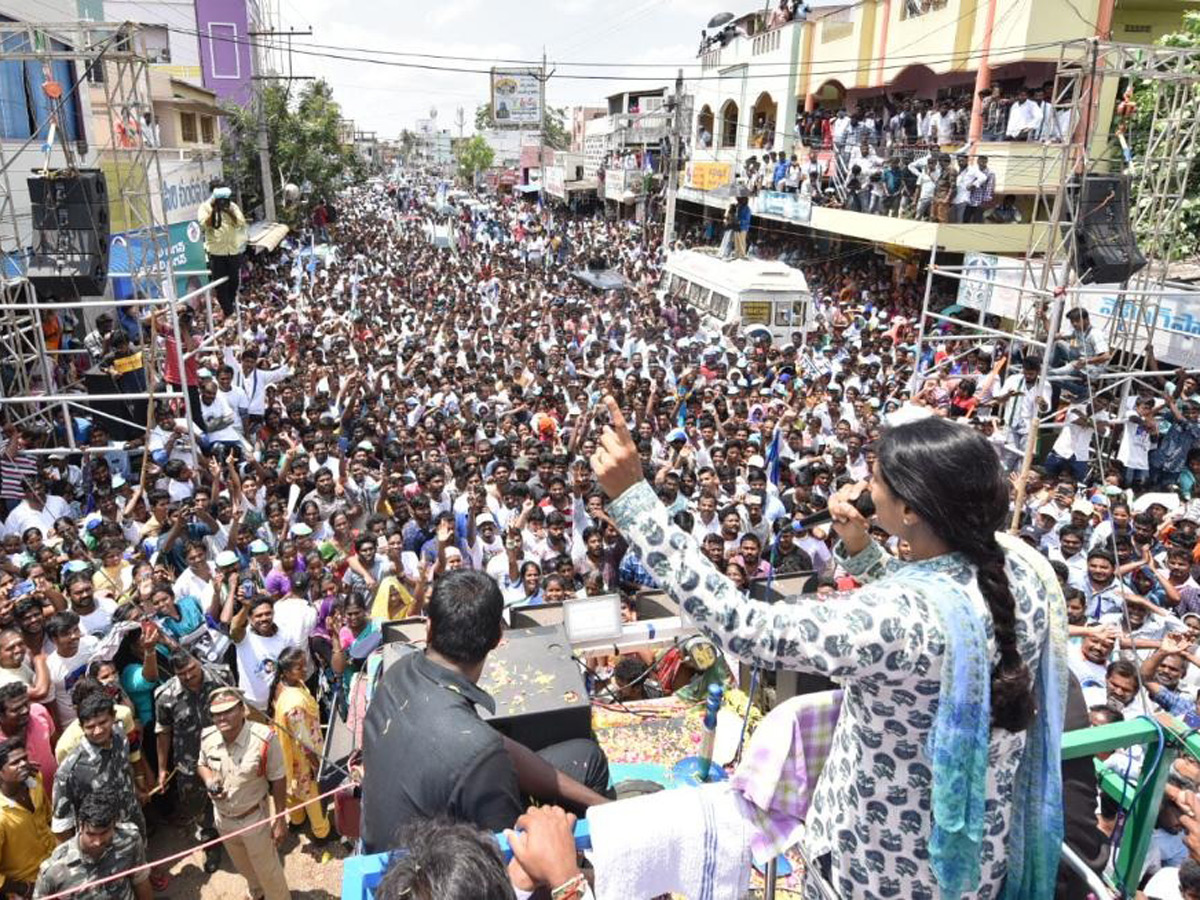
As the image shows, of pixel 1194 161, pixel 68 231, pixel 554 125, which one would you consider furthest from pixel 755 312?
pixel 554 125

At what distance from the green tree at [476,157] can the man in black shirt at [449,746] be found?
76470mm

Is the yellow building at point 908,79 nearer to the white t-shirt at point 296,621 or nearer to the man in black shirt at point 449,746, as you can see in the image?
the white t-shirt at point 296,621

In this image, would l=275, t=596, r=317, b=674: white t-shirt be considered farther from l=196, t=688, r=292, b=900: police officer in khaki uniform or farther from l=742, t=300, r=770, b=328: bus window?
l=742, t=300, r=770, b=328: bus window

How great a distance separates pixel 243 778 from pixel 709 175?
26.6m

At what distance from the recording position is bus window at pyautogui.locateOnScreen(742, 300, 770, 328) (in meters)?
15.1

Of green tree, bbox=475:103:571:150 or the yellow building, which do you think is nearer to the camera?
the yellow building

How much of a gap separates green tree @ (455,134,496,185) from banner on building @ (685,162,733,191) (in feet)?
160

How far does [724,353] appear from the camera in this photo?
45.6 ft

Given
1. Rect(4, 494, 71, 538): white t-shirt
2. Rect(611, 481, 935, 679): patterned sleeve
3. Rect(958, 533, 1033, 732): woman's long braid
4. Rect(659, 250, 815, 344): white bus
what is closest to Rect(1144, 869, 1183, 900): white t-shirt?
Rect(958, 533, 1033, 732): woman's long braid

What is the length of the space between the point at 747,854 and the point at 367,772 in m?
0.87

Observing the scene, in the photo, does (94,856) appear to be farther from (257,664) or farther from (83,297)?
(83,297)

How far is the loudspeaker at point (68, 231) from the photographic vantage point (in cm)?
796

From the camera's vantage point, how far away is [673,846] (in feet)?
5.82

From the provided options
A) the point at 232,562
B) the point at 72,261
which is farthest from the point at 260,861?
the point at 72,261
